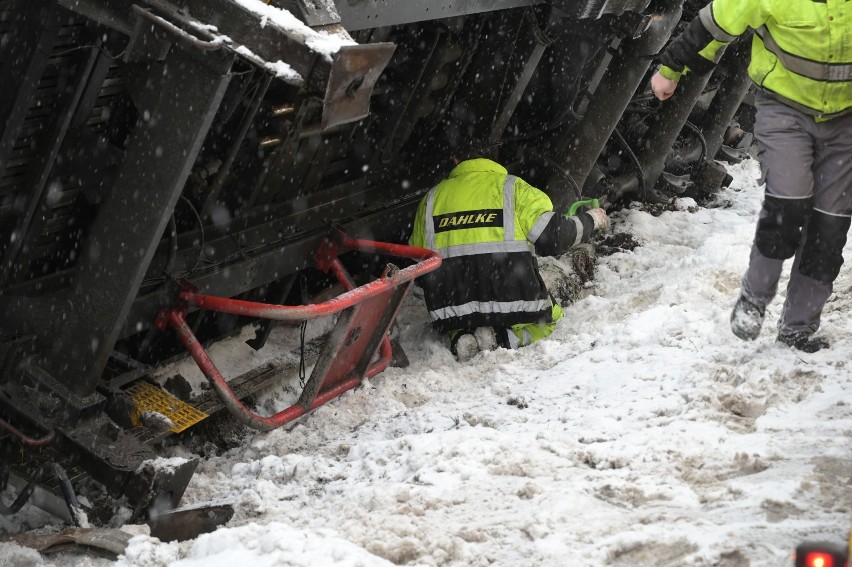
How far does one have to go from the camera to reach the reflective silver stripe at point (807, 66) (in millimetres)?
3354

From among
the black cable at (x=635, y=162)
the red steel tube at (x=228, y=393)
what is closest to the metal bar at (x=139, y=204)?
the red steel tube at (x=228, y=393)

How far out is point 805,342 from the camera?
379 cm

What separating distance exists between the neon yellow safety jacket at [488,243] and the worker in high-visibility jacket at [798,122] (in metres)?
1.23

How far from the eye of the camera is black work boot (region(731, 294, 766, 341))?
3809 mm

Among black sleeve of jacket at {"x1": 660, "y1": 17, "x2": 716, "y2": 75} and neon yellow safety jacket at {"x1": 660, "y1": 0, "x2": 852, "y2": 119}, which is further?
black sleeve of jacket at {"x1": 660, "y1": 17, "x2": 716, "y2": 75}

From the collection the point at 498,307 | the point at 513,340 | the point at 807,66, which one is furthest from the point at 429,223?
the point at 807,66

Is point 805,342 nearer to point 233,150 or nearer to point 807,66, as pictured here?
point 807,66

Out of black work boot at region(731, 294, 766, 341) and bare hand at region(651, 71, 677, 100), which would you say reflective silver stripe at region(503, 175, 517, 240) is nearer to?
bare hand at region(651, 71, 677, 100)

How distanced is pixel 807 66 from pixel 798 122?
212mm

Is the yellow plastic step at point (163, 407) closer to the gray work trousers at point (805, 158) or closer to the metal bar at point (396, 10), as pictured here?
the metal bar at point (396, 10)

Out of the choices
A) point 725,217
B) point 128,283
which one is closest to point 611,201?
point 725,217

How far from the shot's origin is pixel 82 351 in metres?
3.40

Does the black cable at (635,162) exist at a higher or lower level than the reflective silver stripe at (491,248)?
higher

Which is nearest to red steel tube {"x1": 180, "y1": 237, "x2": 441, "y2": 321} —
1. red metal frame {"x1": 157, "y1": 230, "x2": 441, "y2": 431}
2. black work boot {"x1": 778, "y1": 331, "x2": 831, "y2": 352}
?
red metal frame {"x1": 157, "y1": 230, "x2": 441, "y2": 431}
